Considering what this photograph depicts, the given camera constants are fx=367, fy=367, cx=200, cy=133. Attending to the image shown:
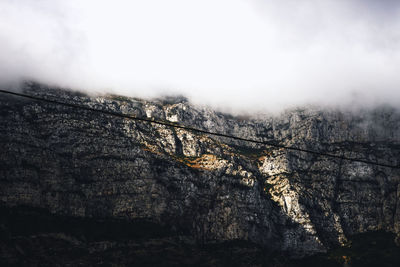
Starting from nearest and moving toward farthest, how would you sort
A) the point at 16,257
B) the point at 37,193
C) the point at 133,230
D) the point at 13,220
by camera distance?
the point at 16,257, the point at 13,220, the point at 37,193, the point at 133,230

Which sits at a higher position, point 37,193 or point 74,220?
point 37,193

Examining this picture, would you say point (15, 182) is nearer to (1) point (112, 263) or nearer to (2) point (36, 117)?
(2) point (36, 117)

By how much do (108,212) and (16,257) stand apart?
171 feet

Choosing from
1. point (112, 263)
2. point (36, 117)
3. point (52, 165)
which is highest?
point (36, 117)

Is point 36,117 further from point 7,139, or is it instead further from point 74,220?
point 74,220

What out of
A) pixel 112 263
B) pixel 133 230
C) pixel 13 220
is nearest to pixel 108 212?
pixel 133 230

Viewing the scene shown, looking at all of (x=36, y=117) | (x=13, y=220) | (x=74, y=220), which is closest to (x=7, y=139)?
(x=36, y=117)

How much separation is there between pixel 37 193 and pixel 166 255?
2859 inches

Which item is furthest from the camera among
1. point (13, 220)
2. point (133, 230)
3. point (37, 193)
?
point (133, 230)

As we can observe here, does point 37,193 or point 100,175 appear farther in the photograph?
point 100,175

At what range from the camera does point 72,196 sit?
191125 millimetres

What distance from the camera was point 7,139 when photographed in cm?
18212

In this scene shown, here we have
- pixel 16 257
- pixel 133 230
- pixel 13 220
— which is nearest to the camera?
pixel 16 257

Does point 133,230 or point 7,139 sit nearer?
point 7,139
